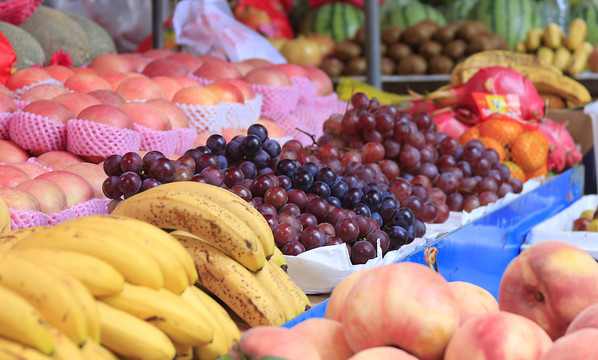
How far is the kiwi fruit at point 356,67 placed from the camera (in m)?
4.32

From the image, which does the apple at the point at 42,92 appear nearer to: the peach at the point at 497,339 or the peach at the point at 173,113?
the peach at the point at 173,113

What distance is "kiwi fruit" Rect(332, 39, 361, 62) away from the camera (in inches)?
173

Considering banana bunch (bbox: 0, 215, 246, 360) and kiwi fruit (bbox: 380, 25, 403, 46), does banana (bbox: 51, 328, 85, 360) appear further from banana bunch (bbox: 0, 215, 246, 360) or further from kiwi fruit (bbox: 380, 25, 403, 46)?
kiwi fruit (bbox: 380, 25, 403, 46)

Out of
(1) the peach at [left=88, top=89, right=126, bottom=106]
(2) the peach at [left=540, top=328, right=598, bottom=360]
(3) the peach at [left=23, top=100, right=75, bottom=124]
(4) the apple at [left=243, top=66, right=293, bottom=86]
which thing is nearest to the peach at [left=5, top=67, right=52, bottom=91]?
(1) the peach at [left=88, top=89, right=126, bottom=106]

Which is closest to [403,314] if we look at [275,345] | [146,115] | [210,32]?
[275,345]

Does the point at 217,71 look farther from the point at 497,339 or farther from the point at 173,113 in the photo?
the point at 497,339

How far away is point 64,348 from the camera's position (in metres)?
0.71

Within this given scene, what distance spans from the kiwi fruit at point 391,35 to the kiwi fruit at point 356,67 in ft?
0.86

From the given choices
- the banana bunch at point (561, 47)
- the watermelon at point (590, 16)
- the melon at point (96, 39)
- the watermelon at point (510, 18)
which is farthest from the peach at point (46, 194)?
the watermelon at point (590, 16)

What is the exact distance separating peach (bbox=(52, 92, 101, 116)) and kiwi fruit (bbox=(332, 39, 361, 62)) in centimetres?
260

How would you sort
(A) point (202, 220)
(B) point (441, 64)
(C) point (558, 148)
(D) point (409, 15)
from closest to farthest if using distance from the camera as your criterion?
(A) point (202, 220)
(C) point (558, 148)
(B) point (441, 64)
(D) point (409, 15)

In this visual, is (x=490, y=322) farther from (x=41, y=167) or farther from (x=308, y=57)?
(x=308, y=57)

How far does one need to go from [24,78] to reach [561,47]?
3.48 meters

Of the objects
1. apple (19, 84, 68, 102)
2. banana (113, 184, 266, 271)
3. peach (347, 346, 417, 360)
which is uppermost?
peach (347, 346, 417, 360)
